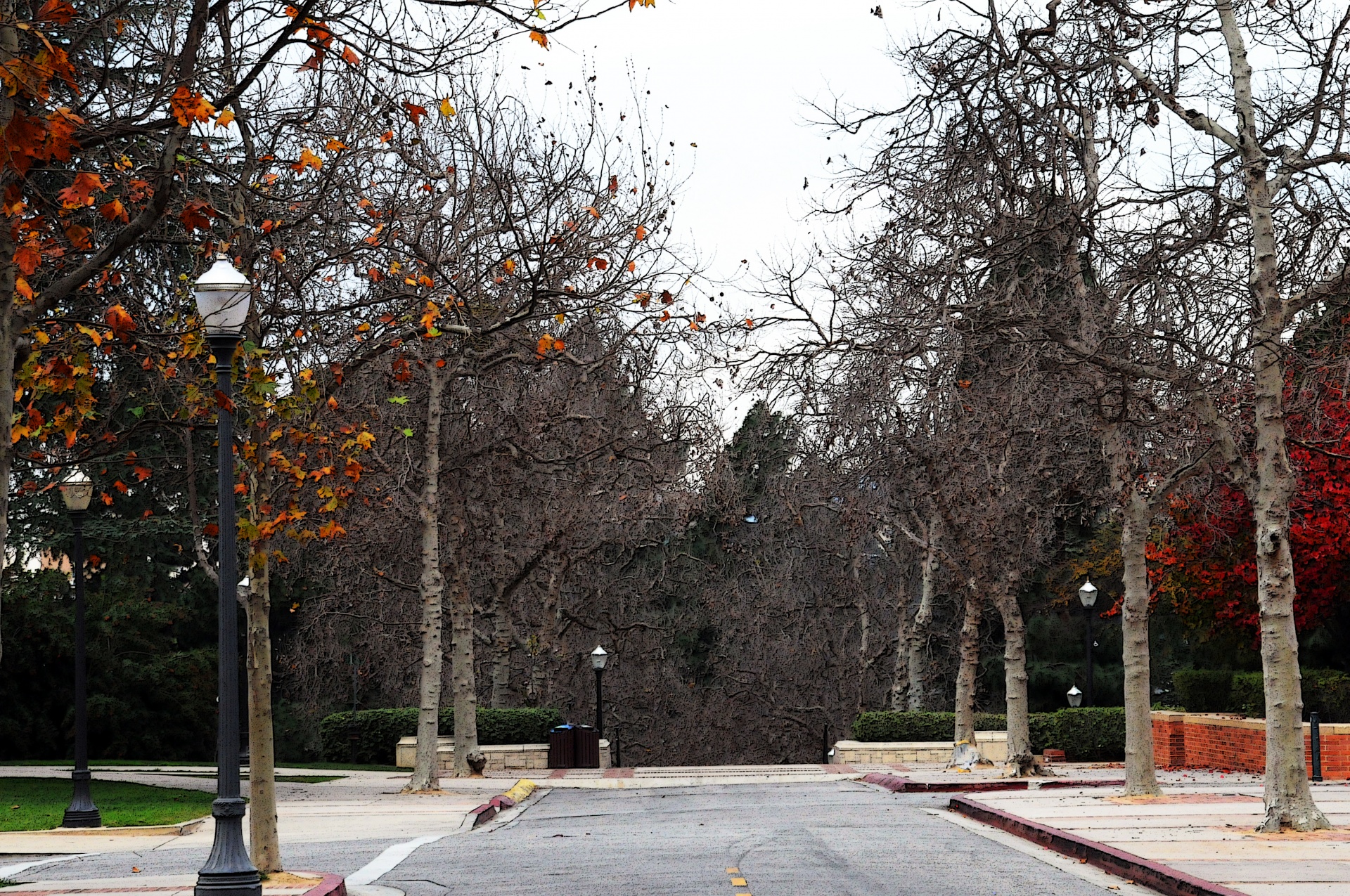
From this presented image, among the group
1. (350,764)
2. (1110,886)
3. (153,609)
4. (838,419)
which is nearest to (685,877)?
(1110,886)

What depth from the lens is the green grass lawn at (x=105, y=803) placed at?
20.7 metres

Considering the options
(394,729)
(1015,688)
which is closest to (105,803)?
(394,729)

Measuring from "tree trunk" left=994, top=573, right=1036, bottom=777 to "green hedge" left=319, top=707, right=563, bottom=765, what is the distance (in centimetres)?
1236

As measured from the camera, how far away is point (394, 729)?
37.2 meters

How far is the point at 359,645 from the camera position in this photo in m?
46.4

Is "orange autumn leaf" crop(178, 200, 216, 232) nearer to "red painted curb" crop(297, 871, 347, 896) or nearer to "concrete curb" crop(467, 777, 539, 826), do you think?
"red painted curb" crop(297, 871, 347, 896)

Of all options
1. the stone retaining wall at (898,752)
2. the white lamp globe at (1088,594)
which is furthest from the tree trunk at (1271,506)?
the stone retaining wall at (898,752)

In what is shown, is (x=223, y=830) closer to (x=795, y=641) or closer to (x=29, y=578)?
(x=29, y=578)

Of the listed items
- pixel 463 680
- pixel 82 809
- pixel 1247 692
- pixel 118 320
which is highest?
pixel 118 320

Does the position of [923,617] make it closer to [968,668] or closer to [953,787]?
[968,668]

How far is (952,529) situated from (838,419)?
10.7m

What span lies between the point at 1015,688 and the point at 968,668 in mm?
2996

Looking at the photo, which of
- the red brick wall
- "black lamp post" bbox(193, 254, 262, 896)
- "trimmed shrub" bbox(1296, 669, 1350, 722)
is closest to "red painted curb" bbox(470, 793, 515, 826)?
"black lamp post" bbox(193, 254, 262, 896)

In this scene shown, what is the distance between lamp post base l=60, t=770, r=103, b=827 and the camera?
19.3 meters
